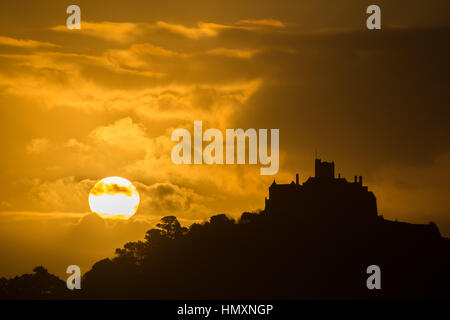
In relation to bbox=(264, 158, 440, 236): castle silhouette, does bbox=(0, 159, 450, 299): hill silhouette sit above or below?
below

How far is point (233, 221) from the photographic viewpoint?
172 m

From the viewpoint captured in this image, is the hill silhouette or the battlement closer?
the hill silhouette

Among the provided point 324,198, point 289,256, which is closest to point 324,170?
point 324,198

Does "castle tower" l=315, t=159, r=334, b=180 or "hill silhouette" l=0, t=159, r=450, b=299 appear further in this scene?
"castle tower" l=315, t=159, r=334, b=180

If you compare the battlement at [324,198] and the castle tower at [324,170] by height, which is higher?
the castle tower at [324,170]

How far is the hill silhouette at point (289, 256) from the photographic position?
156 m

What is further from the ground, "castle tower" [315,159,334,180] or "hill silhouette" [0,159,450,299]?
"castle tower" [315,159,334,180]

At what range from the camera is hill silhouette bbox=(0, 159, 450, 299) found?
156000 mm

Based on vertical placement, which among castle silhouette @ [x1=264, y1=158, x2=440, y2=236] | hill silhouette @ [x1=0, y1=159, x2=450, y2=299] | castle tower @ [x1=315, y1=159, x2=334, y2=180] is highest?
castle tower @ [x1=315, y1=159, x2=334, y2=180]

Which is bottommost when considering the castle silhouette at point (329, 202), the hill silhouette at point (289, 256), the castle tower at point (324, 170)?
the hill silhouette at point (289, 256)

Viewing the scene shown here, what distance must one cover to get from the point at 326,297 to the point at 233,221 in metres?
22.4

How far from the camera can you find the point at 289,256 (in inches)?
6496
